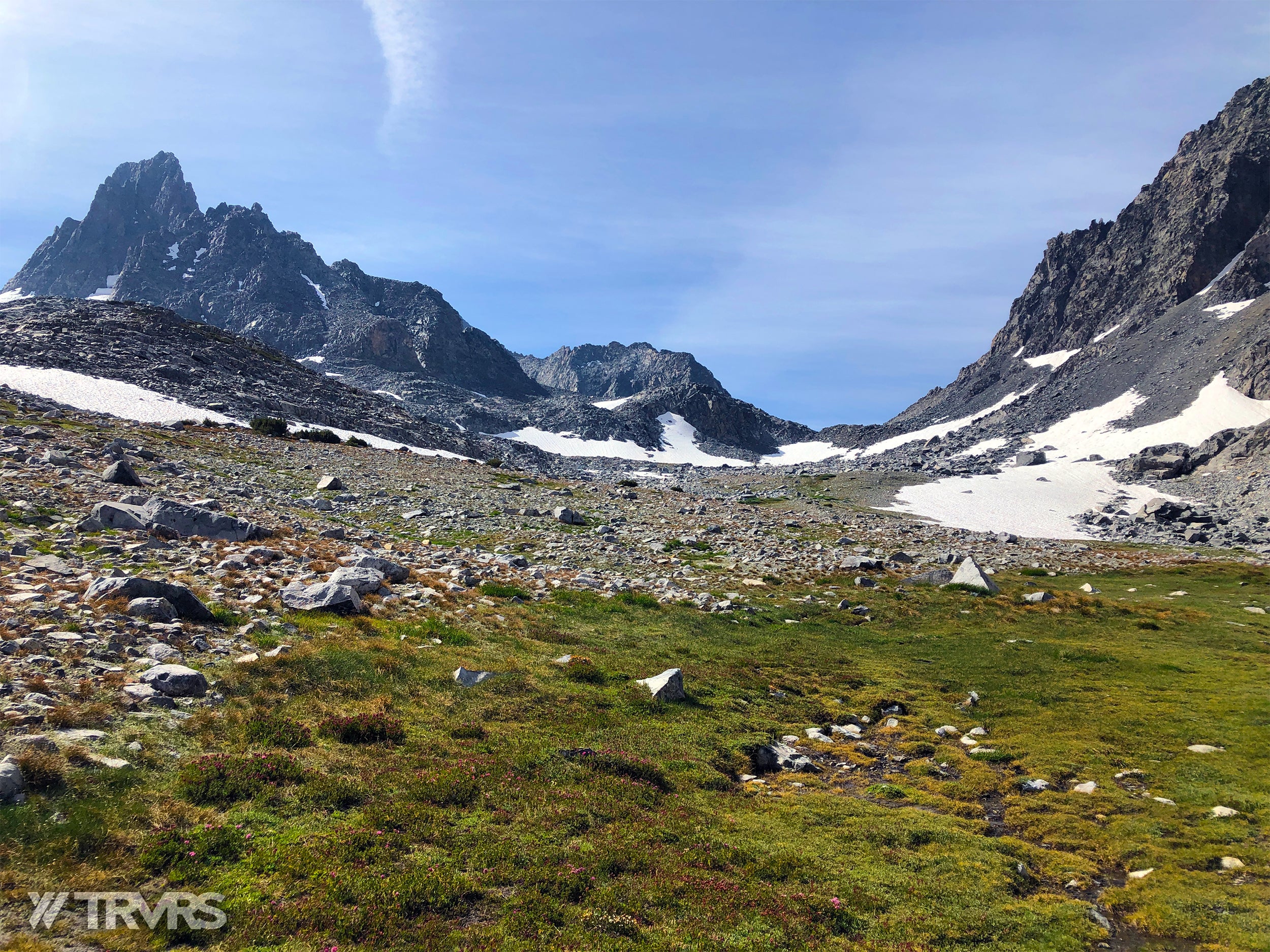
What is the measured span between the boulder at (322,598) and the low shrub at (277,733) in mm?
5660

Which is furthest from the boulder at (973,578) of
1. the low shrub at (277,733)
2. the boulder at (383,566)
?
the low shrub at (277,733)

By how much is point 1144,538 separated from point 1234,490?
2916 cm

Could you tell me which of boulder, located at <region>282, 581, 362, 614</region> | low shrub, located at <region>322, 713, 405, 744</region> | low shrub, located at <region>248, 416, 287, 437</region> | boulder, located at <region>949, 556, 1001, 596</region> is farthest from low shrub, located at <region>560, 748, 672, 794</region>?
low shrub, located at <region>248, 416, 287, 437</region>

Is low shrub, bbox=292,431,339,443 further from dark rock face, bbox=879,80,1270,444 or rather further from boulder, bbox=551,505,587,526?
dark rock face, bbox=879,80,1270,444

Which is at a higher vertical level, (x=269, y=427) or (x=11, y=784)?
(x=269, y=427)

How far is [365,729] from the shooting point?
35.0 ft

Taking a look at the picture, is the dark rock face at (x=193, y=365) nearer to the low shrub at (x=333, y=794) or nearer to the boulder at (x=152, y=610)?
the boulder at (x=152, y=610)

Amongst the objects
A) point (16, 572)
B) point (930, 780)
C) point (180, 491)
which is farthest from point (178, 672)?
point (180, 491)

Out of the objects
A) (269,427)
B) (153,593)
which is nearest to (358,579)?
(153,593)

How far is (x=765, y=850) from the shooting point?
9.39 meters

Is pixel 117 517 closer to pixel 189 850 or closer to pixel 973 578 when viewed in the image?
pixel 189 850

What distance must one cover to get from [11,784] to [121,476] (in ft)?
73.9

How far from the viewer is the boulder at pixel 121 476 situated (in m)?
24.1

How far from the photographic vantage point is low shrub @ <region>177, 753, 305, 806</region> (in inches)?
316
